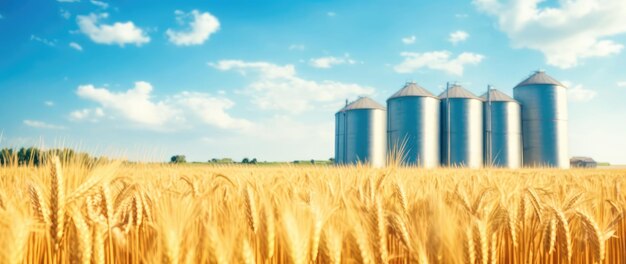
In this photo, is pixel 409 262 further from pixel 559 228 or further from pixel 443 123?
pixel 443 123

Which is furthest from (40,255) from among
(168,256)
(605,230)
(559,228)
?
(605,230)

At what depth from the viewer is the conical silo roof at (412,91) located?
2178 cm

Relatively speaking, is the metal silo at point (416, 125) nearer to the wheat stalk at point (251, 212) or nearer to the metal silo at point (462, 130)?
the metal silo at point (462, 130)

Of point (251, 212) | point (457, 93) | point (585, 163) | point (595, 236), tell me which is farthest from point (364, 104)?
point (585, 163)

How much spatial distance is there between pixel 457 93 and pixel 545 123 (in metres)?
5.79

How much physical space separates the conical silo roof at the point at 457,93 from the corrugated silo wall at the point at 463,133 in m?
0.25

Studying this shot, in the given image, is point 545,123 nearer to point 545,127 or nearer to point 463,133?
point 545,127

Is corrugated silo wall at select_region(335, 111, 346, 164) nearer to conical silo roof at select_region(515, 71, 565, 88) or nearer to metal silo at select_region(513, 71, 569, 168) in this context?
metal silo at select_region(513, 71, 569, 168)

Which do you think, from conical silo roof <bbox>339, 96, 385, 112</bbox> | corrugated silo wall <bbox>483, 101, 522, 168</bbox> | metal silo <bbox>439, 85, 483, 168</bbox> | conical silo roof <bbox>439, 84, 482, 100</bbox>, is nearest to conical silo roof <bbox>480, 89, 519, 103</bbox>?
corrugated silo wall <bbox>483, 101, 522, 168</bbox>

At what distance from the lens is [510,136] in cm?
2286

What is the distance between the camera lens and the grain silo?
896 inches

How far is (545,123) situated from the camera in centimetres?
2331

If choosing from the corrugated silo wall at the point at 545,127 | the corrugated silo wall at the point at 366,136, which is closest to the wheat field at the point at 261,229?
the corrugated silo wall at the point at 366,136

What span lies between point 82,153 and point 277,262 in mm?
1231
